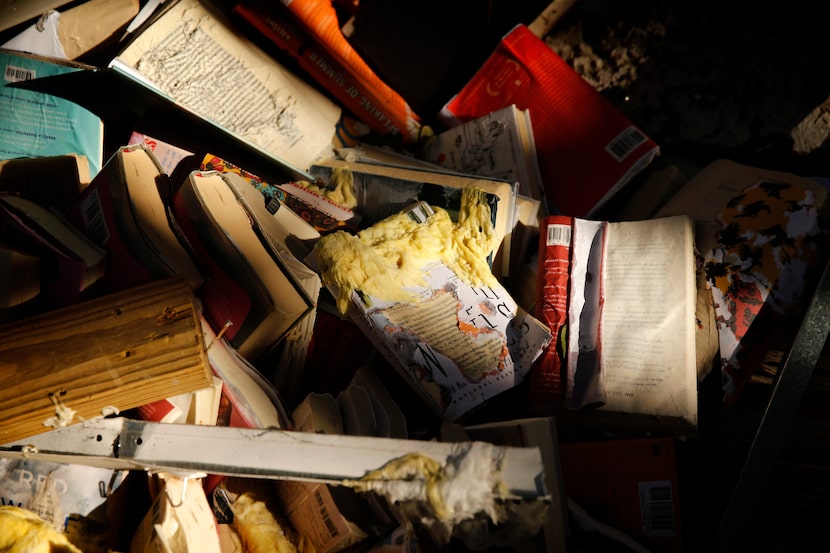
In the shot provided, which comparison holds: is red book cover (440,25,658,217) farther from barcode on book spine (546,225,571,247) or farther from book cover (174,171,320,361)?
book cover (174,171,320,361)

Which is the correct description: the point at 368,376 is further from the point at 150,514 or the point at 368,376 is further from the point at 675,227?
the point at 675,227

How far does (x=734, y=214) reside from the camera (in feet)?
4.14

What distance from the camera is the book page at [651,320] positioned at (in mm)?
1084

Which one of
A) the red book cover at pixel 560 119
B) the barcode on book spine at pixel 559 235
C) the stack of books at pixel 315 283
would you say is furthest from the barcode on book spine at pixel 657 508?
the red book cover at pixel 560 119

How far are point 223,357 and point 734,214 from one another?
1058 mm

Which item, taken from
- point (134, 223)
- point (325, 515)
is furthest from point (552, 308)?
point (134, 223)

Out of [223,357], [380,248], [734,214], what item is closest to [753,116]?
[734,214]

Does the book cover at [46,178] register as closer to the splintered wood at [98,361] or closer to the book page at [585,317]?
the splintered wood at [98,361]

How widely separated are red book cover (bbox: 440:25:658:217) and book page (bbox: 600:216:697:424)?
0.24 metres

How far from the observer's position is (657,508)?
1.06 meters

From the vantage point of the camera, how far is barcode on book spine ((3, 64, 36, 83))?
1283 mm

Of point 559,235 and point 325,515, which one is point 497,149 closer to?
point 559,235

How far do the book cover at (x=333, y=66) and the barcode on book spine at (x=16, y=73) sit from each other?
47 centimetres

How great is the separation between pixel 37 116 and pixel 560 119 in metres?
1.21
